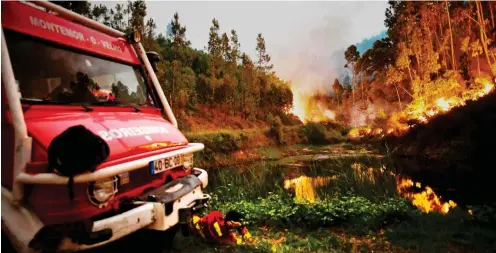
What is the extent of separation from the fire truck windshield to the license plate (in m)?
1.08

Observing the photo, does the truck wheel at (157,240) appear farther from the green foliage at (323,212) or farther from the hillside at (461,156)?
the hillside at (461,156)

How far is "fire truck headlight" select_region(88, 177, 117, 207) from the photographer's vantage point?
9.17 ft

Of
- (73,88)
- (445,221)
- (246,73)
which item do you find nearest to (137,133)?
(73,88)

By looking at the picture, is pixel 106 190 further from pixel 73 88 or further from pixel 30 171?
pixel 73 88

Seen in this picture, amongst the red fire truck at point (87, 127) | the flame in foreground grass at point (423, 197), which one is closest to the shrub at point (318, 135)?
the flame in foreground grass at point (423, 197)

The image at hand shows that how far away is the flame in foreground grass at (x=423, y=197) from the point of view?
7.25m

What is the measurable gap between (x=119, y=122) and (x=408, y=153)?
15.4 metres

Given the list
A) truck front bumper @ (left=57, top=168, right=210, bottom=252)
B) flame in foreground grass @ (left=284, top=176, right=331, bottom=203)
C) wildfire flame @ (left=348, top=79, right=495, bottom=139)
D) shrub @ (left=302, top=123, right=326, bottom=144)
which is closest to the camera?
truck front bumper @ (left=57, top=168, right=210, bottom=252)

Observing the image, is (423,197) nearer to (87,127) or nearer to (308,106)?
(87,127)

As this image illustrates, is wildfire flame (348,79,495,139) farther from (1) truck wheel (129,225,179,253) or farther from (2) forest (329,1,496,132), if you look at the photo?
(1) truck wheel (129,225,179,253)

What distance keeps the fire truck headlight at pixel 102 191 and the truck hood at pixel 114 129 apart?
207 mm

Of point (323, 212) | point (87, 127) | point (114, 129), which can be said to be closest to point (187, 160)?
point (114, 129)

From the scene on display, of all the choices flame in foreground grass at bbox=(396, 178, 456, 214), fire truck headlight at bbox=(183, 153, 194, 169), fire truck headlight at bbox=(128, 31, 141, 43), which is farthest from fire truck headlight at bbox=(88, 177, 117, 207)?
flame in foreground grass at bbox=(396, 178, 456, 214)

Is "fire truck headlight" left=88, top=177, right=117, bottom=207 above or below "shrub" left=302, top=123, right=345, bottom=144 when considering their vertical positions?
above
